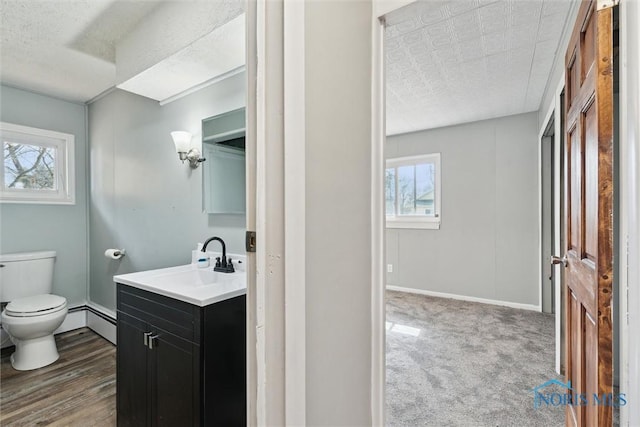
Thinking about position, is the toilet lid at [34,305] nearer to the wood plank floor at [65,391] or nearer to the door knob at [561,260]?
the wood plank floor at [65,391]

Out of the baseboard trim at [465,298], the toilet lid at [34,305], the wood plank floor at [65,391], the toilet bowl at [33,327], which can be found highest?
the toilet lid at [34,305]

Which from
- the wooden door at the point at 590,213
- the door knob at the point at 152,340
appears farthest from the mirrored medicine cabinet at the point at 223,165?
the wooden door at the point at 590,213

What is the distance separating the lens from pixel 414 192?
4.28 metres

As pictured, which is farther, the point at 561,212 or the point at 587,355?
the point at 561,212

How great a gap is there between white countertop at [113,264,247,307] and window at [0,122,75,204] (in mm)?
1966

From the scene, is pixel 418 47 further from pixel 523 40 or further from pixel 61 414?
pixel 61 414

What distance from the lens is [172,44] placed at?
174 cm

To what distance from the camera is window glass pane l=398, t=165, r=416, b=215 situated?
430cm

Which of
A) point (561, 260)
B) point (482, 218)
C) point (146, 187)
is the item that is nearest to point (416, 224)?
point (482, 218)

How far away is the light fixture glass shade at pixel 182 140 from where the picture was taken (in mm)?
2090

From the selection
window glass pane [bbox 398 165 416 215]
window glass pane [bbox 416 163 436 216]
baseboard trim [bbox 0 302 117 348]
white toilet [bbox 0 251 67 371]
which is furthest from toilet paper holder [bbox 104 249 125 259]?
window glass pane [bbox 416 163 436 216]

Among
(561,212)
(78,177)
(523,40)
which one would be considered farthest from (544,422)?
(78,177)

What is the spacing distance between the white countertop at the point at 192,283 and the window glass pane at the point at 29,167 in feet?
6.59

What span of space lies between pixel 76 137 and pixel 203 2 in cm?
241
